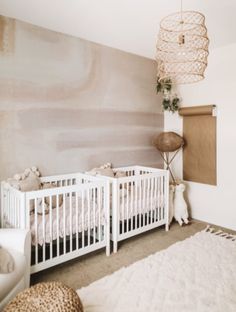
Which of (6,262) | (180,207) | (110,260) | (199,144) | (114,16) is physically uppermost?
(114,16)

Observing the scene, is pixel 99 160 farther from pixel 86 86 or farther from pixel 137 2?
pixel 137 2

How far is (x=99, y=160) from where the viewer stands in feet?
11.3

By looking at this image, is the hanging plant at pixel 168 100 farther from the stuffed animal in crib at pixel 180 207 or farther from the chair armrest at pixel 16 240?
the chair armrest at pixel 16 240

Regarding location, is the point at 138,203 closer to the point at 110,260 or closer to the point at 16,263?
the point at 110,260

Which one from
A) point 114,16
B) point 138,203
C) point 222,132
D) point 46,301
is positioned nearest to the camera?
point 46,301

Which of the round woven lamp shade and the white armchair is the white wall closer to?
the round woven lamp shade

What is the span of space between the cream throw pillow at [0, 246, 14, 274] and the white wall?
290 centimetres

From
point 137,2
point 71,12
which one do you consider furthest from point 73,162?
point 137,2

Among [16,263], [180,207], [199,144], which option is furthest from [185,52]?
[180,207]

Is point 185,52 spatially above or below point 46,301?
above

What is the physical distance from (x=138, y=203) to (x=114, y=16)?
2075mm

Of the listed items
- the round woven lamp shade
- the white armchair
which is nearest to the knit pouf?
the white armchair

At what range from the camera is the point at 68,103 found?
3.08m

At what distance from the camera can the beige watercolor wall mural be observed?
8.68 feet
